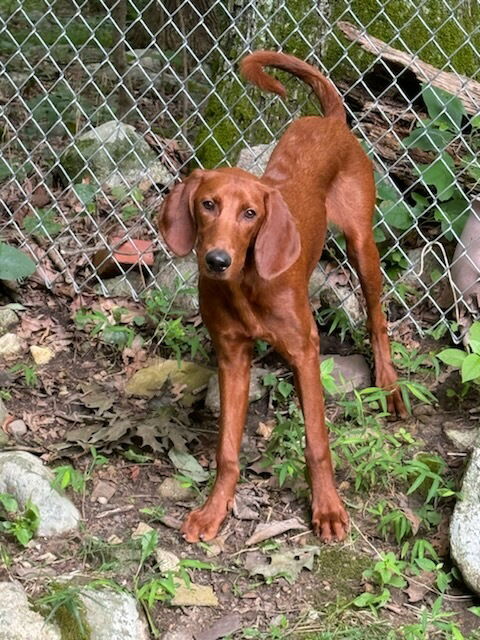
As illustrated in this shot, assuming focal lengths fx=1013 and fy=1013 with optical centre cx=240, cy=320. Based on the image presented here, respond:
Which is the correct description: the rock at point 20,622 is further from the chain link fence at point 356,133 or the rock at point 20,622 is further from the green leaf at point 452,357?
the chain link fence at point 356,133

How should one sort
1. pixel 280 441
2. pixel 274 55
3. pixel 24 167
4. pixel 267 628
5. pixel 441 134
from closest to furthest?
pixel 267 628 < pixel 280 441 < pixel 274 55 < pixel 441 134 < pixel 24 167

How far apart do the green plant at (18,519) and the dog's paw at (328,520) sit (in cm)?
94

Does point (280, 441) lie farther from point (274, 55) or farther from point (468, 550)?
point (274, 55)

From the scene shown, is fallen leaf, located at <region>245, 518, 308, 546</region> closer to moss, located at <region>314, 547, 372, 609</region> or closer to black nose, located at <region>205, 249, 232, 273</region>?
moss, located at <region>314, 547, 372, 609</region>

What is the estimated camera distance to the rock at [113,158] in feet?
17.6

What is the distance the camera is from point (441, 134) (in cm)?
445

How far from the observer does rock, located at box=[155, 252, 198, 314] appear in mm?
4703

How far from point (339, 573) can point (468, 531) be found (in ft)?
1.45

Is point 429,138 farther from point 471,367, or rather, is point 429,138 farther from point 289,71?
point 471,367

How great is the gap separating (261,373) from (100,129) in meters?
1.94

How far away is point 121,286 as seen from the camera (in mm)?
4945

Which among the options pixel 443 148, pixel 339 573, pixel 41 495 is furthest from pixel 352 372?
pixel 41 495

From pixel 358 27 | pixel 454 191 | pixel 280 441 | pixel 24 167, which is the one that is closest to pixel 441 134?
pixel 454 191

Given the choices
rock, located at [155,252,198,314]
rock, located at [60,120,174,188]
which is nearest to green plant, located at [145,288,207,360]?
rock, located at [155,252,198,314]
